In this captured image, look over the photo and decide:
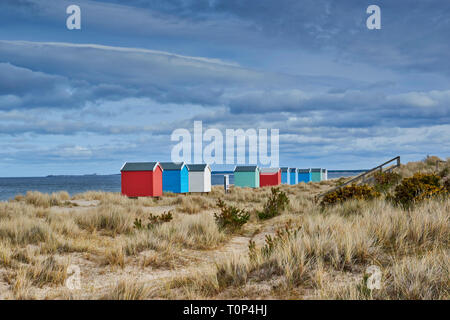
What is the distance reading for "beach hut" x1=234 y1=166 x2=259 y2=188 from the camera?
4712 centimetres

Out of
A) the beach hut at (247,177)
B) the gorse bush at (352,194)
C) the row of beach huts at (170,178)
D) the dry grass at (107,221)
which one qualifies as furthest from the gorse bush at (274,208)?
the beach hut at (247,177)

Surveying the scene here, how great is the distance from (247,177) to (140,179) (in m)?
19.4

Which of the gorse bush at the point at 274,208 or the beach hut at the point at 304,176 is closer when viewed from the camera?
the gorse bush at the point at 274,208

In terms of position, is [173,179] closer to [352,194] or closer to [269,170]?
[352,194]

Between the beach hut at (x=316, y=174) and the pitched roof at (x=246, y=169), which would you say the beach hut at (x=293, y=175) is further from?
the pitched roof at (x=246, y=169)

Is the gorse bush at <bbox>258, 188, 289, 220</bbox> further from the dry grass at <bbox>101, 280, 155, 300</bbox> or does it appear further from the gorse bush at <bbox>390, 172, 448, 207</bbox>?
the dry grass at <bbox>101, 280, 155, 300</bbox>

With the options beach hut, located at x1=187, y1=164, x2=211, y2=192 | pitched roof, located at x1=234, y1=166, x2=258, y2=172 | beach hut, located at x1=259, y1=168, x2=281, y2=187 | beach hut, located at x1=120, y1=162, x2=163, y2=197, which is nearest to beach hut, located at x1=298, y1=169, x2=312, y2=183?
beach hut, located at x1=259, y1=168, x2=281, y2=187

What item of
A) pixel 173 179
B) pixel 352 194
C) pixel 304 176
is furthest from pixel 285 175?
pixel 352 194

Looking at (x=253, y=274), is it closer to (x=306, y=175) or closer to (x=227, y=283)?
(x=227, y=283)

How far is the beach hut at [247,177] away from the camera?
47125 mm

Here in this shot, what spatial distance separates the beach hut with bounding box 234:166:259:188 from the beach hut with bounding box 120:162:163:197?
A: 57.8 feet
